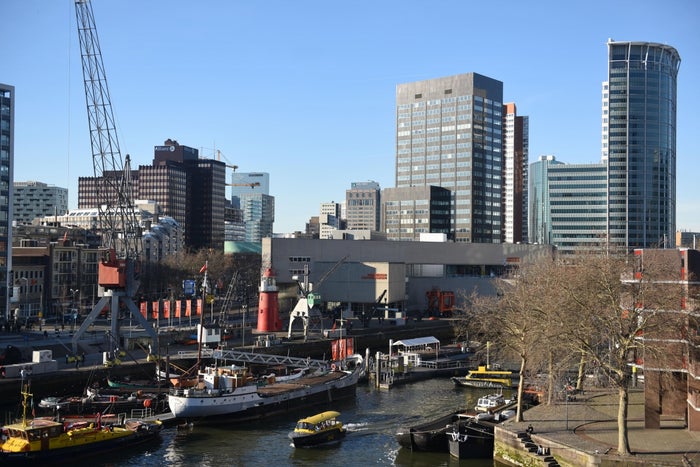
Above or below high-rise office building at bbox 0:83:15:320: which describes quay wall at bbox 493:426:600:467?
below

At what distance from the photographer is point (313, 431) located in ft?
159

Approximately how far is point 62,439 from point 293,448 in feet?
43.6

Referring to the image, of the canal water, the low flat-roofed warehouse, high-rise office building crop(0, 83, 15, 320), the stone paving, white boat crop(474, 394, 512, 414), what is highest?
high-rise office building crop(0, 83, 15, 320)

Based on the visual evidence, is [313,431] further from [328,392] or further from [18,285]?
[18,285]

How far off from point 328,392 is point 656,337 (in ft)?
91.7

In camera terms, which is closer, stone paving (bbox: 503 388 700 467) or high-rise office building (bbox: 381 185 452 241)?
stone paving (bbox: 503 388 700 467)

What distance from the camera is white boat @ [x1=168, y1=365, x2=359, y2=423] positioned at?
53.9m

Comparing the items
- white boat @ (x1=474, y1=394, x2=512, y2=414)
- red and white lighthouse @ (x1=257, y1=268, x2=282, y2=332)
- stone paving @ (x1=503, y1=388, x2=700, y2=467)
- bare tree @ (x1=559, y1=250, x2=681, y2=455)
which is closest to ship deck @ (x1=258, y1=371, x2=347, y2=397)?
white boat @ (x1=474, y1=394, x2=512, y2=414)

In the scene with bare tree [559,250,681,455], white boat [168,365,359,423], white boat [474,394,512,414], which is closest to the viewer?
bare tree [559,250,681,455]

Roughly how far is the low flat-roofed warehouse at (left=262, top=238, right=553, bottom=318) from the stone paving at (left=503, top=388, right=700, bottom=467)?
60.4m

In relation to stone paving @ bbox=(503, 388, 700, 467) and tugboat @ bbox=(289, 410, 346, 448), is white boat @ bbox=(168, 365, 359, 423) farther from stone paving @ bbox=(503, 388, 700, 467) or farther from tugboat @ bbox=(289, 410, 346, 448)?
stone paving @ bbox=(503, 388, 700, 467)

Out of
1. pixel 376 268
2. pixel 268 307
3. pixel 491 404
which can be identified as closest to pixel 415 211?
pixel 376 268

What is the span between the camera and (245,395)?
55688 mm

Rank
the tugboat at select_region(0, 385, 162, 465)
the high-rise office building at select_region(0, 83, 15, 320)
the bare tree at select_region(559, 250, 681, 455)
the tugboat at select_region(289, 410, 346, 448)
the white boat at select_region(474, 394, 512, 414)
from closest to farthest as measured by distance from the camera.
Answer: the bare tree at select_region(559, 250, 681, 455), the tugboat at select_region(0, 385, 162, 465), the tugboat at select_region(289, 410, 346, 448), the white boat at select_region(474, 394, 512, 414), the high-rise office building at select_region(0, 83, 15, 320)
